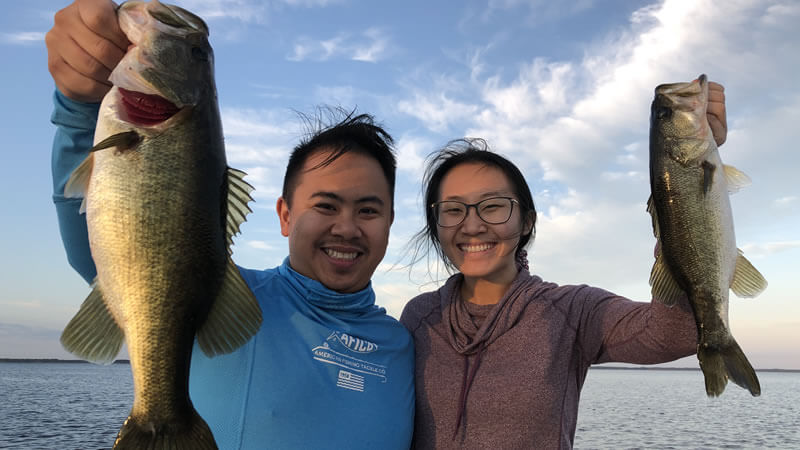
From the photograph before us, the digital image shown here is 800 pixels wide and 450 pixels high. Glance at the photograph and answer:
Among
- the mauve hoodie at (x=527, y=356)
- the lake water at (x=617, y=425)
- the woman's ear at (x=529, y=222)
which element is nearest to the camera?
the mauve hoodie at (x=527, y=356)

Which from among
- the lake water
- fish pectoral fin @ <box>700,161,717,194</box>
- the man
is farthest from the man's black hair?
the lake water

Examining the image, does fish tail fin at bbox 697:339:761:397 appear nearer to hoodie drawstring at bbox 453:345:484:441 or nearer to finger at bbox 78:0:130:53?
hoodie drawstring at bbox 453:345:484:441

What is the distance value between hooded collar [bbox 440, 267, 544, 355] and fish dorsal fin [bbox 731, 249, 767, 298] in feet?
3.98

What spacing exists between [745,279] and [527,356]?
1.41 metres

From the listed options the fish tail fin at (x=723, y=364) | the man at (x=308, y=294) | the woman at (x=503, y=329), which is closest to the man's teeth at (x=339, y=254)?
the man at (x=308, y=294)

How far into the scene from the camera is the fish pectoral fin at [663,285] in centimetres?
309

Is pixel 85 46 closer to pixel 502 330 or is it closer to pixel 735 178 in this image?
pixel 502 330

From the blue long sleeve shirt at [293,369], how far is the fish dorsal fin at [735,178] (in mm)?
2392

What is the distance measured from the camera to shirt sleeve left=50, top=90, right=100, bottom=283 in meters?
2.42

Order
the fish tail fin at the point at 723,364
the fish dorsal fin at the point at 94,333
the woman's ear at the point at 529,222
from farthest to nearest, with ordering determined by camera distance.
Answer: the woman's ear at the point at 529,222 < the fish tail fin at the point at 723,364 < the fish dorsal fin at the point at 94,333

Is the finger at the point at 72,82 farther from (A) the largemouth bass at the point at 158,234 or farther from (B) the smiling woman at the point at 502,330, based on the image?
(B) the smiling woman at the point at 502,330

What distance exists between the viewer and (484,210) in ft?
12.8

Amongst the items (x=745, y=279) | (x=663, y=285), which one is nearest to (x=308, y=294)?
(x=663, y=285)

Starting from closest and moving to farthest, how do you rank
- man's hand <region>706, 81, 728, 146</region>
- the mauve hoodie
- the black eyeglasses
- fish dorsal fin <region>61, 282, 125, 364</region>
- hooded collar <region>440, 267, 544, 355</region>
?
fish dorsal fin <region>61, 282, 125, 364</region> < man's hand <region>706, 81, 728, 146</region> < the mauve hoodie < hooded collar <region>440, 267, 544, 355</region> < the black eyeglasses
